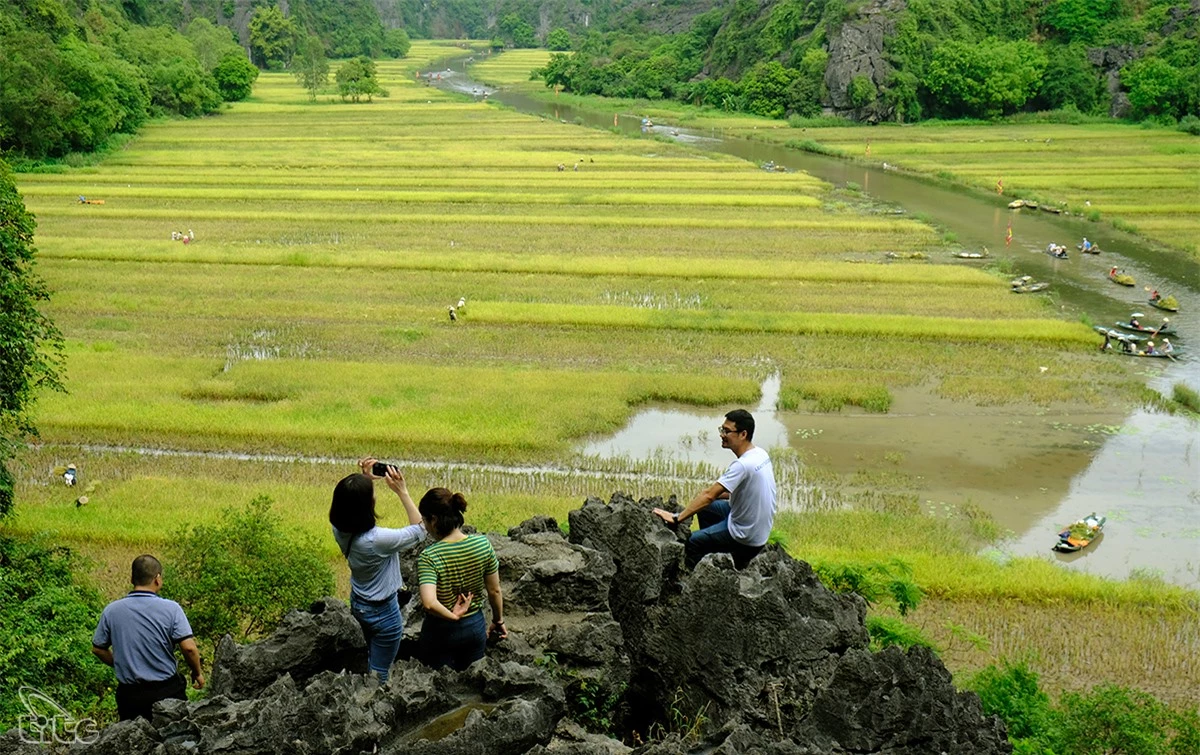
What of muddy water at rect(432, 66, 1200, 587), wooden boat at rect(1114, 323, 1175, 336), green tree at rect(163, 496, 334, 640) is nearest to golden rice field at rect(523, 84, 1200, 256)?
wooden boat at rect(1114, 323, 1175, 336)

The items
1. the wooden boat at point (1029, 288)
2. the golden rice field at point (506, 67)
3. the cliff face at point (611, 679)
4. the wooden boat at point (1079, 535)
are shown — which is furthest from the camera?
the golden rice field at point (506, 67)

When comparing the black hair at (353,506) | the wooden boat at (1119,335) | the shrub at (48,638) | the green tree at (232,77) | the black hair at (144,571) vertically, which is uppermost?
the green tree at (232,77)

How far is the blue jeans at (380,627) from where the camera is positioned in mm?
7621

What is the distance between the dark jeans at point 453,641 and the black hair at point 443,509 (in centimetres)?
64

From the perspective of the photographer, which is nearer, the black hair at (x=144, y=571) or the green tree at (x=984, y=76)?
the black hair at (x=144, y=571)

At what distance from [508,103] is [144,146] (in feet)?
165

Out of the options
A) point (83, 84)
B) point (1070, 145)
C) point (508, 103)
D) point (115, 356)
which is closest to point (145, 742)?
point (115, 356)

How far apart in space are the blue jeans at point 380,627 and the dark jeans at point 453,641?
263mm

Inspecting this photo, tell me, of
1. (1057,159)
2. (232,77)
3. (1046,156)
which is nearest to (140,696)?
(1057,159)

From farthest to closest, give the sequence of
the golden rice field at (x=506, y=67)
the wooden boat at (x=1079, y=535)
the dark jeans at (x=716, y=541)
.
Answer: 1. the golden rice field at (x=506, y=67)
2. the wooden boat at (x=1079, y=535)
3. the dark jeans at (x=716, y=541)

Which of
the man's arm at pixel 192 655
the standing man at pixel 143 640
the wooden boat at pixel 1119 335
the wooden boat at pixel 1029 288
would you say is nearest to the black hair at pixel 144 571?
the standing man at pixel 143 640

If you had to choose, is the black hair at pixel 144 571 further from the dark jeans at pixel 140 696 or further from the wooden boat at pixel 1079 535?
the wooden boat at pixel 1079 535

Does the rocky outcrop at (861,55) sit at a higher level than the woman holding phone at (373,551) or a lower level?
higher

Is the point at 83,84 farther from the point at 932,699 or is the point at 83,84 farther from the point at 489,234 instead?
the point at 932,699
